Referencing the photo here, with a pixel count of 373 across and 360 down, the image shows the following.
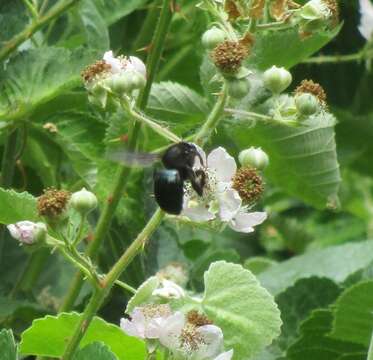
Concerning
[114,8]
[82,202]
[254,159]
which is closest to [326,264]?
[114,8]

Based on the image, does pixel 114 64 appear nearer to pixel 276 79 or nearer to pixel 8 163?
pixel 276 79

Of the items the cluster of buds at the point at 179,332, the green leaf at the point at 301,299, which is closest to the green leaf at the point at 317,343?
the green leaf at the point at 301,299

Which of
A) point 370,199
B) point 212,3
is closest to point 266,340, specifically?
point 212,3

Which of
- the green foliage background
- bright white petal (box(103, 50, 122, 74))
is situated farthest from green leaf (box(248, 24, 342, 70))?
bright white petal (box(103, 50, 122, 74))

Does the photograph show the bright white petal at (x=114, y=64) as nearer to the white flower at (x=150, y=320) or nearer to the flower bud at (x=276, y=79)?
the flower bud at (x=276, y=79)

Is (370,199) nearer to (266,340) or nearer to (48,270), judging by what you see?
(48,270)
